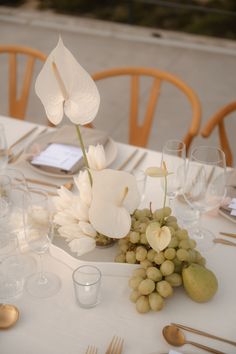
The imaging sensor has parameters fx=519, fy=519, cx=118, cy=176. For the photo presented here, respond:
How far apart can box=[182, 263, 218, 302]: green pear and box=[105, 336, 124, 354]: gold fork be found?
201 millimetres

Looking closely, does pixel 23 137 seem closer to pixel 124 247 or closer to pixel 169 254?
pixel 124 247

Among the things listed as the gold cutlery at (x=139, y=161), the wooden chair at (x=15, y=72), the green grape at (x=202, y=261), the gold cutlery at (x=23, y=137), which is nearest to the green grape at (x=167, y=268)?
the green grape at (x=202, y=261)

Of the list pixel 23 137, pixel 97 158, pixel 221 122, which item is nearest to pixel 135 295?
pixel 97 158

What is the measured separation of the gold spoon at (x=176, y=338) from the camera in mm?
1119

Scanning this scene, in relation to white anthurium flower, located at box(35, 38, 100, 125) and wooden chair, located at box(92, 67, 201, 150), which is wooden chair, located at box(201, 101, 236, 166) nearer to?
wooden chair, located at box(92, 67, 201, 150)

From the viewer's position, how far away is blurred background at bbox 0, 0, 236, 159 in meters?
3.57

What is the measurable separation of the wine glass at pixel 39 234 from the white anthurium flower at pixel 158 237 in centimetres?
26

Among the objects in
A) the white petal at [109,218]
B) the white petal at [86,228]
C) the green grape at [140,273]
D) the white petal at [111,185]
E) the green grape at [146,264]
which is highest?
the white petal at [111,185]

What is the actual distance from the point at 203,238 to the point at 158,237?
0.33m

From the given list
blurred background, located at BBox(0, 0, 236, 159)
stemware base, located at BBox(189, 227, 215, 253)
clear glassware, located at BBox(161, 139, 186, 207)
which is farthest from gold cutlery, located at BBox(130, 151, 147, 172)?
blurred background, located at BBox(0, 0, 236, 159)

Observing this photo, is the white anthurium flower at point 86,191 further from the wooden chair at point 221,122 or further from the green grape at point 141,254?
the wooden chair at point 221,122

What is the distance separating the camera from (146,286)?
117cm

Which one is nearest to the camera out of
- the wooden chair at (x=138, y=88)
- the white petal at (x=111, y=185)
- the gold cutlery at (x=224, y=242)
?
the white petal at (x=111, y=185)

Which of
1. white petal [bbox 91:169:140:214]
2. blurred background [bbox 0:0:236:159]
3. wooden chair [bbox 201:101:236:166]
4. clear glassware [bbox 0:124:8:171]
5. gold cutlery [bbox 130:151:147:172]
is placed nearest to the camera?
white petal [bbox 91:169:140:214]
